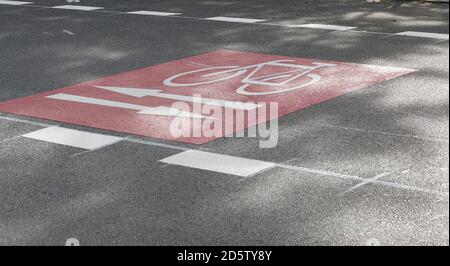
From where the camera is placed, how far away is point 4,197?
568 centimetres

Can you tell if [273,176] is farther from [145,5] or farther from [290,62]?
[145,5]

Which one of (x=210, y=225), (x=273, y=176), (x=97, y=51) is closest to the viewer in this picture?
(x=210, y=225)

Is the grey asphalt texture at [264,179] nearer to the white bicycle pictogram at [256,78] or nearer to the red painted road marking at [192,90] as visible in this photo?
the red painted road marking at [192,90]

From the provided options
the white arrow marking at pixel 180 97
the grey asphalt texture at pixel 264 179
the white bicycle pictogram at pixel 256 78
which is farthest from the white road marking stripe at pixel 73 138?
the white bicycle pictogram at pixel 256 78

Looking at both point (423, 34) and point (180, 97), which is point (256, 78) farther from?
point (423, 34)

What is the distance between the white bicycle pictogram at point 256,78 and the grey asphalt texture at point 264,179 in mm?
615

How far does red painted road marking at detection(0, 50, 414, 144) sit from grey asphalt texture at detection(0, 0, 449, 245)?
9.0 inches

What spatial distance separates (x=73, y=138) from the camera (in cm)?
700

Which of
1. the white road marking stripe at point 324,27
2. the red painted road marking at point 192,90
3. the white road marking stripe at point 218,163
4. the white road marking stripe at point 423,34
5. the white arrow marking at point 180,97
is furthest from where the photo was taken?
the white road marking stripe at point 324,27

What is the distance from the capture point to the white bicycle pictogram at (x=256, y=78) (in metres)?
8.64

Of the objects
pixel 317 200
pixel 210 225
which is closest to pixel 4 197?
pixel 210 225

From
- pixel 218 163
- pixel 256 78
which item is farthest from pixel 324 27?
pixel 218 163

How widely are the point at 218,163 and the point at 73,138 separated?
1377 mm

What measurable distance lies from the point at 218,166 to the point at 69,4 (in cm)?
1043
